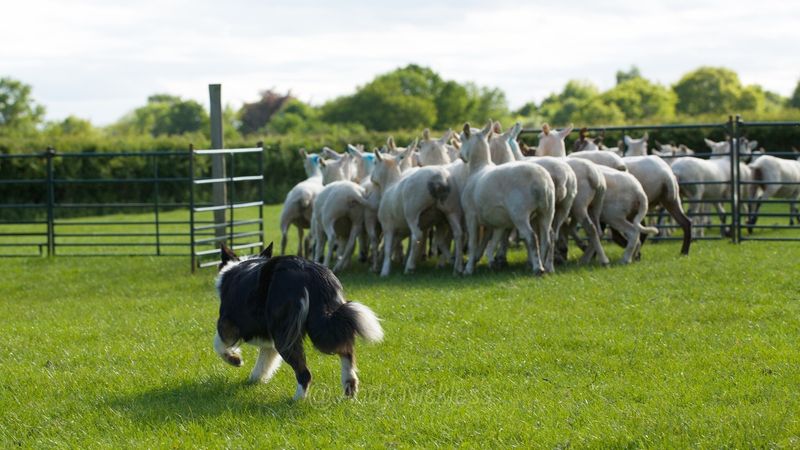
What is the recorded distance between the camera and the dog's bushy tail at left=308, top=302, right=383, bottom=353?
6.76m

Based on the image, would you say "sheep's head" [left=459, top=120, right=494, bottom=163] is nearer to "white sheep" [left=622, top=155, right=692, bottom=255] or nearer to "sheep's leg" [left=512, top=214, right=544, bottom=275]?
"sheep's leg" [left=512, top=214, right=544, bottom=275]

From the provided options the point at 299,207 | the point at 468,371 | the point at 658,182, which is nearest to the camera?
the point at 468,371

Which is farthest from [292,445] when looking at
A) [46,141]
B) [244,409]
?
[46,141]

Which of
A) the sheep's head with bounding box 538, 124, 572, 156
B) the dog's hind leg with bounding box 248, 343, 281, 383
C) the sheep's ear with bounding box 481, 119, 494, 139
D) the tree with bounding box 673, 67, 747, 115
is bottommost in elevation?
the dog's hind leg with bounding box 248, 343, 281, 383

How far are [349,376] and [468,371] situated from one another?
4.05 feet

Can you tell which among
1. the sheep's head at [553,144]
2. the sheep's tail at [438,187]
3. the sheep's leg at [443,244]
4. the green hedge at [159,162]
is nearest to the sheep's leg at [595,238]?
the sheep's tail at [438,187]

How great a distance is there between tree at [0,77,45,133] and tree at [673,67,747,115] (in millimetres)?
44085

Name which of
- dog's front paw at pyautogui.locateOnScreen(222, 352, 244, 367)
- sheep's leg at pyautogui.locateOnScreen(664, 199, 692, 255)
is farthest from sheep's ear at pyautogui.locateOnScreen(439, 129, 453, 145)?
dog's front paw at pyautogui.locateOnScreen(222, 352, 244, 367)

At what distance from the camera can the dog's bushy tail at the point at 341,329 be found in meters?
6.76

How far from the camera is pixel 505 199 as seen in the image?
13180 millimetres

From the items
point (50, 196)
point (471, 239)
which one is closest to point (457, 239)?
point (471, 239)

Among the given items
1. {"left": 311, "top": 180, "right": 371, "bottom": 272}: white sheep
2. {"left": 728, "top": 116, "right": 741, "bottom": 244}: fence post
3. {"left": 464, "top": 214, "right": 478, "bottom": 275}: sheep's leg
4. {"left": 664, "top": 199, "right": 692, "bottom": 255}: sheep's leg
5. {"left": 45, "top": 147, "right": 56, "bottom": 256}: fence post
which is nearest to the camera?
{"left": 464, "top": 214, "right": 478, "bottom": 275}: sheep's leg

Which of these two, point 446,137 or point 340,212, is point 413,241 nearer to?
point 340,212

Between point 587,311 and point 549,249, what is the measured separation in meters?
3.32
